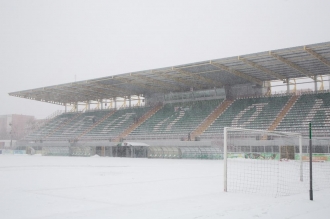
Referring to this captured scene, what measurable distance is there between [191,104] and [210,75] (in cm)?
789

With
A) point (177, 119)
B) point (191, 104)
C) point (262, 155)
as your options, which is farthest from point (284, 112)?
point (191, 104)

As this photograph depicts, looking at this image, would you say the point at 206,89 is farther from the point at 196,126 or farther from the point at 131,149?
the point at 131,149

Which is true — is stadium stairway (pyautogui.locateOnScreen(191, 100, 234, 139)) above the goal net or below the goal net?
above

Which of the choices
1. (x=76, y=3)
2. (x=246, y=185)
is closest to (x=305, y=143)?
(x=246, y=185)

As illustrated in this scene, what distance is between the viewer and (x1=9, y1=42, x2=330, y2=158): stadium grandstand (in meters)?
34.3

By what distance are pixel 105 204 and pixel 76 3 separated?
221 ft

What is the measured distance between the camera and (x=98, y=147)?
4500cm

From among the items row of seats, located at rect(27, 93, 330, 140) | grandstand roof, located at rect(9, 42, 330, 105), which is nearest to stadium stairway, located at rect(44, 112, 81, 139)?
row of seats, located at rect(27, 93, 330, 140)

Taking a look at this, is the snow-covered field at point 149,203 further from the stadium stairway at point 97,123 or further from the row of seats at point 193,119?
the stadium stairway at point 97,123

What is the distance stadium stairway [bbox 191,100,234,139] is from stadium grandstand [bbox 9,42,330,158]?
0.43ft

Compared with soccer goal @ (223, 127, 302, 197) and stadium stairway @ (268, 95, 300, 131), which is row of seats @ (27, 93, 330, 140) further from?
soccer goal @ (223, 127, 302, 197)

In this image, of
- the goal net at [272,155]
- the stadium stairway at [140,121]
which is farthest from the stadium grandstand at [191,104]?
the goal net at [272,155]

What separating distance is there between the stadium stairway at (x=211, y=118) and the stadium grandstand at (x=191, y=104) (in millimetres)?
131

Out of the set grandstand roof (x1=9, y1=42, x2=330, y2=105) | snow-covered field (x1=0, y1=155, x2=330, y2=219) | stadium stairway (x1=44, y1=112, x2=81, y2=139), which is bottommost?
A: snow-covered field (x1=0, y1=155, x2=330, y2=219)
